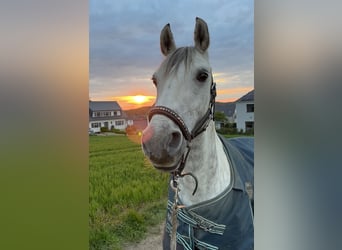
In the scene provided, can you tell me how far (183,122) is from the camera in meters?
0.94

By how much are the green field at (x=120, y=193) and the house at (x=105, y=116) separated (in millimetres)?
41

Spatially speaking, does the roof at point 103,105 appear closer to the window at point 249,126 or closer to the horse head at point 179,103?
the horse head at point 179,103

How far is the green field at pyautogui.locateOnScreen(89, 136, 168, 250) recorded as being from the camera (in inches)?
44.6

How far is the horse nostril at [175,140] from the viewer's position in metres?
0.94

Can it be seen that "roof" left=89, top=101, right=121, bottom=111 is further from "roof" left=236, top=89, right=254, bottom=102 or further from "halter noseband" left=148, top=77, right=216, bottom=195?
"roof" left=236, top=89, right=254, bottom=102

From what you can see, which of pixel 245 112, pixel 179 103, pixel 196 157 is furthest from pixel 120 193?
pixel 245 112

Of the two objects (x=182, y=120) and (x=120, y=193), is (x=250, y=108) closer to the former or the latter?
(x=182, y=120)

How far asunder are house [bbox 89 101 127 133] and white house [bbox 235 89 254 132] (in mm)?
412

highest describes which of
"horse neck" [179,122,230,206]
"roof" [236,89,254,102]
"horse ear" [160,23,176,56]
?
"horse ear" [160,23,176,56]

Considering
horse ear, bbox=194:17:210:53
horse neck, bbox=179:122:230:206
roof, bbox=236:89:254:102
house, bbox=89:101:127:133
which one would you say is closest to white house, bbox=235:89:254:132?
roof, bbox=236:89:254:102
